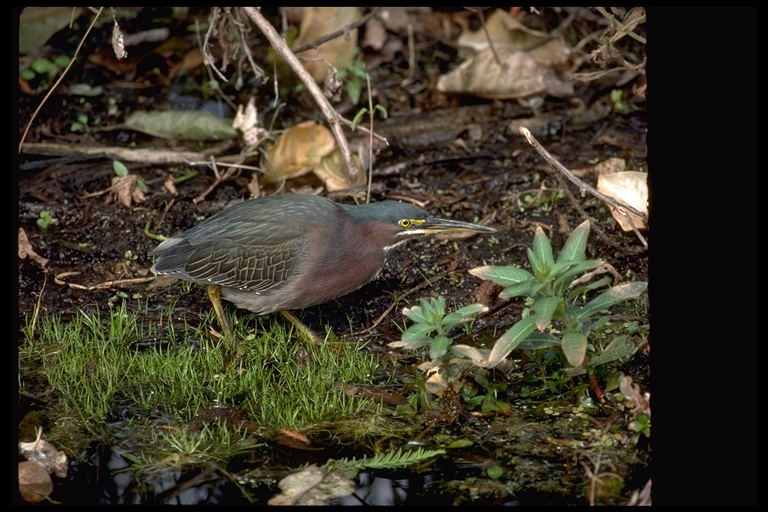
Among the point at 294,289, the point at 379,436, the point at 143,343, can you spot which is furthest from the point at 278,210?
the point at 379,436

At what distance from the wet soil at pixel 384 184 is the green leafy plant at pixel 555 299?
59cm

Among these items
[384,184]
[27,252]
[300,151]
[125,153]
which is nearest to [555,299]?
[384,184]

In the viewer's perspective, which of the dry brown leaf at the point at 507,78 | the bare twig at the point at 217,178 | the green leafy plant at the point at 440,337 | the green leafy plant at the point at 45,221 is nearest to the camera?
the green leafy plant at the point at 440,337

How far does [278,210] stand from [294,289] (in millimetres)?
506

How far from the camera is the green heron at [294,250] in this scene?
5609 mm

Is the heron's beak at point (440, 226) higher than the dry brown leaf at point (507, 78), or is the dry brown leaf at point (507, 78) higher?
the dry brown leaf at point (507, 78)

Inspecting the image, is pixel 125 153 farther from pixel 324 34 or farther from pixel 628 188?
pixel 628 188

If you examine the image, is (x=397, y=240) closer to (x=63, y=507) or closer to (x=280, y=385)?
(x=280, y=385)

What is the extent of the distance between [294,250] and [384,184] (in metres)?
1.73

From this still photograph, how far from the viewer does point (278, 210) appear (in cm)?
575

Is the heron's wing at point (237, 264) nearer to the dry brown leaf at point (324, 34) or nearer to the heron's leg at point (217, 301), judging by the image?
the heron's leg at point (217, 301)

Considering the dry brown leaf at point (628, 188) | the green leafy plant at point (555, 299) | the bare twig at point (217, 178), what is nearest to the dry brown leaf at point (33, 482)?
the green leafy plant at point (555, 299)

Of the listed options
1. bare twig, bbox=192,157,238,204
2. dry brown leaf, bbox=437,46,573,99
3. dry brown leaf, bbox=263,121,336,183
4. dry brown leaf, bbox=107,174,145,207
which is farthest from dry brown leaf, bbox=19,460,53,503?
dry brown leaf, bbox=437,46,573,99

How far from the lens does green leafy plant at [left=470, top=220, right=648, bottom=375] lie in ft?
14.6
